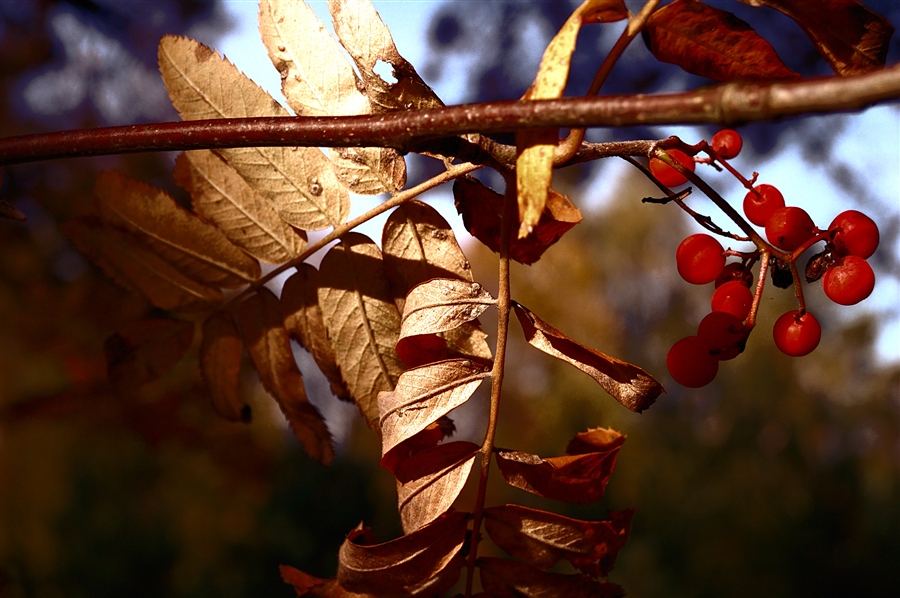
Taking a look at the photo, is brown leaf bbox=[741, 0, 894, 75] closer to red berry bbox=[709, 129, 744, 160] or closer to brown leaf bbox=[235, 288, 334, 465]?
red berry bbox=[709, 129, 744, 160]

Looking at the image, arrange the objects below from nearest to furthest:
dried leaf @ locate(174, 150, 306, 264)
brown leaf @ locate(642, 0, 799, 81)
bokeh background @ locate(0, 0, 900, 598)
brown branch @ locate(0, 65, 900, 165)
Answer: brown branch @ locate(0, 65, 900, 165) < brown leaf @ locate(642, 0, 799, 81) < dried leaf @ locate(174, 150, 306, 264) < bokeh background @ locate(0, 0, 900, 598)

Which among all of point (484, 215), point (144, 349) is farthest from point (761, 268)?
point (144, 349)

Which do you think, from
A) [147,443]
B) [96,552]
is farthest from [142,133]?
[147,443]

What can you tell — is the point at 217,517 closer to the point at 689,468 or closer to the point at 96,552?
the point at 96,552

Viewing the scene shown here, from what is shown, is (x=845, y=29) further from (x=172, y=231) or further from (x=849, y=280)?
(x=172, y=231)

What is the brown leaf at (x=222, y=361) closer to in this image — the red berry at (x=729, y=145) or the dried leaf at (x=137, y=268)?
the dried leaf at (x=137, y=268)

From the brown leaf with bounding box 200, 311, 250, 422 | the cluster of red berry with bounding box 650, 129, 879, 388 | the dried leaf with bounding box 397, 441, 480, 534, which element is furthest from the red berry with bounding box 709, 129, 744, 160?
the brown leaf with bounding box 200, 311, 250, 422
